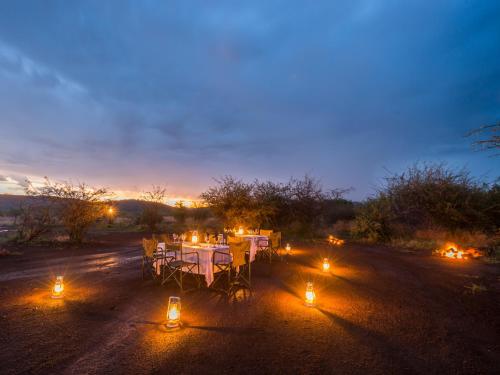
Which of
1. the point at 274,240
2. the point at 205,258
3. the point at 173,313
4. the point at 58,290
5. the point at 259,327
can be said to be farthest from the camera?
the point at 274,240

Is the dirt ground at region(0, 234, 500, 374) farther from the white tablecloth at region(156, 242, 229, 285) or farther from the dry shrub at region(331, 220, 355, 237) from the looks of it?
the dry shrub at region(331, 220, 355, 237)

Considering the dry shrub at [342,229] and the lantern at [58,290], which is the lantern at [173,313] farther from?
the dry shrub at [342,229]

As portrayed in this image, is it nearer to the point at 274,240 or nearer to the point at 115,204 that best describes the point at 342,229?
the point at 274,240

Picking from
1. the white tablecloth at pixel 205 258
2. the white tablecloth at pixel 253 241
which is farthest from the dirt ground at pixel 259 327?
the white tablecloth at pixel 253 241

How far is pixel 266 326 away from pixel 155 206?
1837 cm

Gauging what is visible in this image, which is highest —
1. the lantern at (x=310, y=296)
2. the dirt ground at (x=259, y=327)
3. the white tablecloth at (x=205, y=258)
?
the white tablecloth at (x=205, y=258)

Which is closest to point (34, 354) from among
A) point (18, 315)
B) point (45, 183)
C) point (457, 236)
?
point (18, 315)

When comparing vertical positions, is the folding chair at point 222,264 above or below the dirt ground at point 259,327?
above

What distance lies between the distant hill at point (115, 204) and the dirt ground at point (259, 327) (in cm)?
705

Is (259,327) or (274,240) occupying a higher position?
(274,240)

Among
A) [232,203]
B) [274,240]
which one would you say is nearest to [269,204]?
[232,203]

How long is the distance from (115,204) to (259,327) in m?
14.3

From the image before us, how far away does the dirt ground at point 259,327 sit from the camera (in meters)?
2.95

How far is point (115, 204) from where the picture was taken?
621 inches
